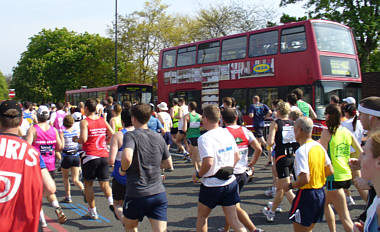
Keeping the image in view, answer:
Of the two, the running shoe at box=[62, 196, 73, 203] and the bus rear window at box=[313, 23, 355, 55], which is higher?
the bus rear window at box=[313, 23, 355, 55]

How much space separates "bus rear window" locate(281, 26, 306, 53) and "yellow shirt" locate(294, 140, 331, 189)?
929 centimetres

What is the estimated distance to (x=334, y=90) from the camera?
479 inches

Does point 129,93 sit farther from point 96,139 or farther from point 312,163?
point 312,163

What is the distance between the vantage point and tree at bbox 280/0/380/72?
2272 centimetres

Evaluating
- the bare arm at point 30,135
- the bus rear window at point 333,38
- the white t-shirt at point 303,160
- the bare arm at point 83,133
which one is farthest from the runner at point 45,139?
the bus rear window at point 333,38

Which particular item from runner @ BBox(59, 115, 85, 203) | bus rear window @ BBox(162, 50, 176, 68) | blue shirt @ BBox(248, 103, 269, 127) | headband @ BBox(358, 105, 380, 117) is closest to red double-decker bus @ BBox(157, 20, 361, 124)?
bus rear window @ BBox(162, 50, 176, 68)

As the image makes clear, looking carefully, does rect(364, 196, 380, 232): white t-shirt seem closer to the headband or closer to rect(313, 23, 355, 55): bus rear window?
A: the headband

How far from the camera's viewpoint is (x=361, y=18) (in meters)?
22.9

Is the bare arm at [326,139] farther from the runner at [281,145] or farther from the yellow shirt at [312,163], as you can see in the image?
the runner at [281,145]

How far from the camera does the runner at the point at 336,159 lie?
423cm

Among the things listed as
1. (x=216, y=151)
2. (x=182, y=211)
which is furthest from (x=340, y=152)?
(x=182, y=211)

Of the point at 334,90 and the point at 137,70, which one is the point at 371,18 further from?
the point at 137,70

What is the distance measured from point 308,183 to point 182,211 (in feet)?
9.79

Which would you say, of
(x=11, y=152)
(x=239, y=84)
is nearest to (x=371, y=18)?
(x=239, y=84)
